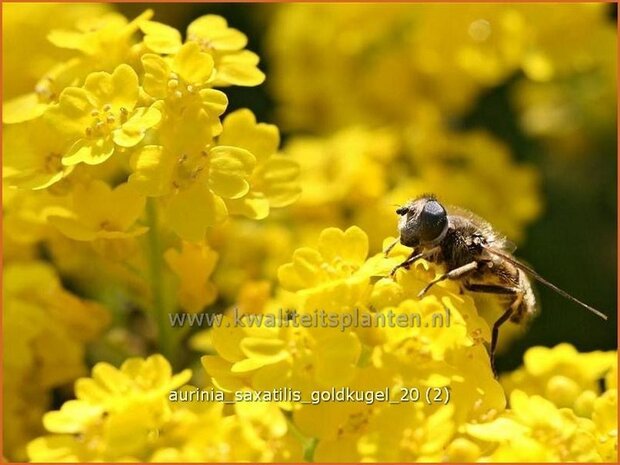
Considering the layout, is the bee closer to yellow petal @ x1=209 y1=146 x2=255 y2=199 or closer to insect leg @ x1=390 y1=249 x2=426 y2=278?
insect leg @ x1=390 y1=249 x2=426 y2=278

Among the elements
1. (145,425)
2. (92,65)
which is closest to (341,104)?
(92,65)

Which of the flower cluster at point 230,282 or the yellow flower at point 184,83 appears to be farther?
the yellow flower at point 184,83

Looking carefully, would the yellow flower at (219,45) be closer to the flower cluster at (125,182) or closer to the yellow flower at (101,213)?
the flower cluster at (125,182)

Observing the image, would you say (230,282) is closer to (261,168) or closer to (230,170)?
(261,168)

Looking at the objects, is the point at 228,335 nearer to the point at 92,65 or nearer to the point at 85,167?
the point at 85,167

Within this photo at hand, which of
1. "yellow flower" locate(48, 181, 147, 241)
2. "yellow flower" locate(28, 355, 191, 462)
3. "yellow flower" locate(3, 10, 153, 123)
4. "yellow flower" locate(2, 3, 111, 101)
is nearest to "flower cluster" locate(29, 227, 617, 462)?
"yellow flower" locate(28, 355, 191, 462)

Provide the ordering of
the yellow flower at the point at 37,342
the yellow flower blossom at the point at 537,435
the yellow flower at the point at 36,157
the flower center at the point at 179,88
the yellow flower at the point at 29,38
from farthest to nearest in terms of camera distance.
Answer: the yellow flower at the point at 29,38, the yellow flower at the point at 37,342, the yellow flower at the point at 36,157, the flower center at the point at 179,88, the yellow flower blossom at the point at 537,435

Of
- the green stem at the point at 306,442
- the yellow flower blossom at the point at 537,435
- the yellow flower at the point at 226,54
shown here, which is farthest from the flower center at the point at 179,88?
the yellow flower blossom at the point at 537,435
